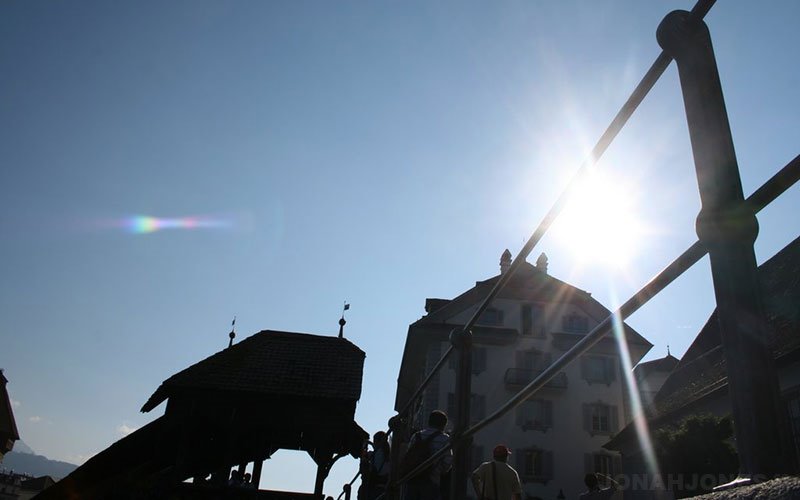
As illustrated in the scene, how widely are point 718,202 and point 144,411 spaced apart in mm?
17907

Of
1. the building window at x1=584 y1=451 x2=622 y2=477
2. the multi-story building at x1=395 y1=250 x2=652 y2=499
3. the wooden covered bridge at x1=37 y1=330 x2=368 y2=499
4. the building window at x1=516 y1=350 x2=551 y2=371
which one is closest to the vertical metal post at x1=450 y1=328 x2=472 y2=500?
the wooden covered bridge at x1=37 y1=330 x2=368 y2=499

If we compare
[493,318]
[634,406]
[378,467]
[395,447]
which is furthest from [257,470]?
[634,406]

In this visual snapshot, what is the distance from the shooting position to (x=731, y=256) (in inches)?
40.7

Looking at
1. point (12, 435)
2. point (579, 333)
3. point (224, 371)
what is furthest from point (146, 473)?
point (12, 435)

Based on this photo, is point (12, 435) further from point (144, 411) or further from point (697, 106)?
point (697, 106)

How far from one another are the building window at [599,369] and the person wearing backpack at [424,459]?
2763cm

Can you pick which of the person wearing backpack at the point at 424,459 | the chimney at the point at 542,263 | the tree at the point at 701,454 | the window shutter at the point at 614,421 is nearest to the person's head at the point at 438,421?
the person wearing backpack at the point at 424,459

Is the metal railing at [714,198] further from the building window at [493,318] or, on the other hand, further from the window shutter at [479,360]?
the building window at [493,318]

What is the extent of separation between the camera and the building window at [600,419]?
30062mm

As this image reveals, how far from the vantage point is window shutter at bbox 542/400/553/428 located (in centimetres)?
2983

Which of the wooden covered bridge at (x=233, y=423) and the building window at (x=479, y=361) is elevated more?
the building window at (x=479, y=361)

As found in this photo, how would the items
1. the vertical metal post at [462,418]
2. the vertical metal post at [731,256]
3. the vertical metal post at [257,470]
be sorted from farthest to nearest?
the vertical metal post at [257,470] → the vertical metal post at [462,418] → the vertical metal post at [731,256]

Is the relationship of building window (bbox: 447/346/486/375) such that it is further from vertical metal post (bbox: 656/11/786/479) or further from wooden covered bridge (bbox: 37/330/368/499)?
vertical metal post (bbox: 656/11/786/479)

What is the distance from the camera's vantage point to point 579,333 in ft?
106
